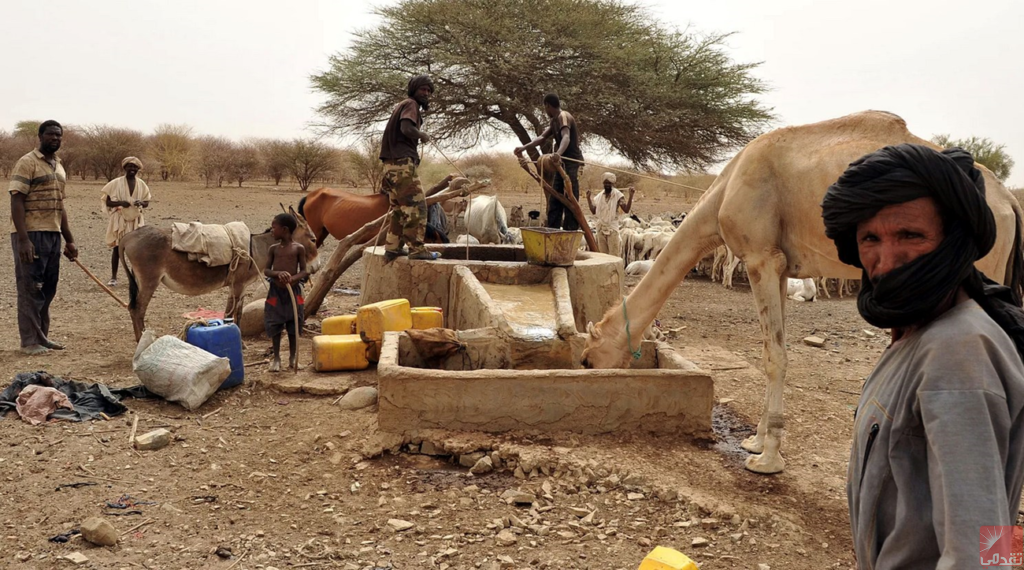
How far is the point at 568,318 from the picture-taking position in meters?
5.75

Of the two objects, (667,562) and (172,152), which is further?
(172,152)

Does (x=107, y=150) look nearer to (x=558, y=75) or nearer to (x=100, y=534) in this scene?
(x=558, y=75)

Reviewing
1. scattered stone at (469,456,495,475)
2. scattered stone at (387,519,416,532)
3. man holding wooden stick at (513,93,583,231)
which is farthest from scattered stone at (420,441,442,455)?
man holding wooden stick at (513,93,583,231)

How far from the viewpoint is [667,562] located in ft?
8.83

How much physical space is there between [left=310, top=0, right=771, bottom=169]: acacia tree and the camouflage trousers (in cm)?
1147

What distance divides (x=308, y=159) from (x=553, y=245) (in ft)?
107

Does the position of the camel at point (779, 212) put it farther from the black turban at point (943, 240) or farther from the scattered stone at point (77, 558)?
the scattered stone at point (77, 558)

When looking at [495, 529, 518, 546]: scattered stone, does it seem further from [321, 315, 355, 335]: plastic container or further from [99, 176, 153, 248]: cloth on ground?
[99, 176, 153, 248]: cloth on ground

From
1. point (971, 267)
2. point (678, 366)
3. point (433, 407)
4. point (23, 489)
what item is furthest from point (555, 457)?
point (971, 267)

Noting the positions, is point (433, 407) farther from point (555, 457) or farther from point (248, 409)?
point (248, 409)

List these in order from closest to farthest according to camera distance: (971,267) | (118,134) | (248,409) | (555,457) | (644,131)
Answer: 1. (971,267)
2. (555,457)
3. (248,409)
4. (644,131)
5. (118,134)

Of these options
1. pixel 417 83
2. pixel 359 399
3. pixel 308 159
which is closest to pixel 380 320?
pixel 359 399

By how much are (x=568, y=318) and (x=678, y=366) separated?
1.05 metres

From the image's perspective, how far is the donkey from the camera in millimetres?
6746
